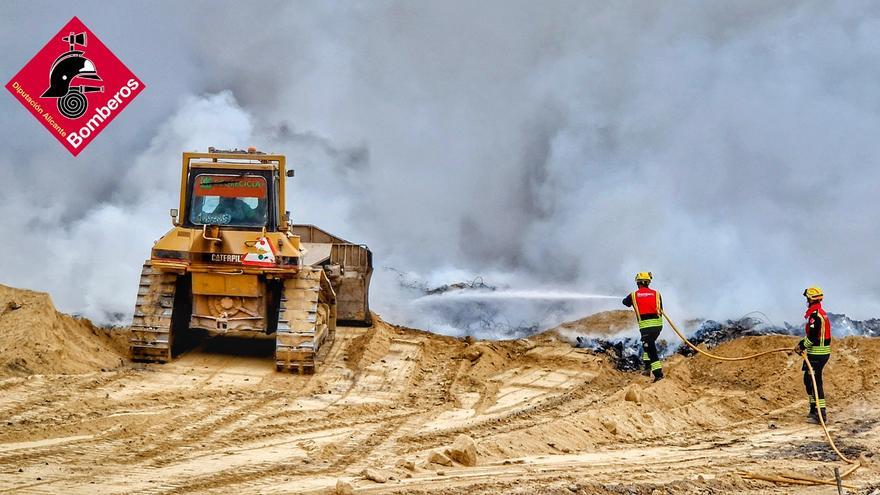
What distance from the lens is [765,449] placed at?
9250 mm

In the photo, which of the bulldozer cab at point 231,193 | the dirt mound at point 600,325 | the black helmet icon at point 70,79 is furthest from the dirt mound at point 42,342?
the dirt mound at point 600,325

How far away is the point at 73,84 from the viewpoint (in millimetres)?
15539

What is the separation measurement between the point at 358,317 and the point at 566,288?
453 cm

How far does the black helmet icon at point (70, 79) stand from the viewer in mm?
15547

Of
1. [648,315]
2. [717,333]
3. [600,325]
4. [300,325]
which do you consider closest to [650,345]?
[648,315]

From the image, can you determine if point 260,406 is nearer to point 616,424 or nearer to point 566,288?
point 616,424

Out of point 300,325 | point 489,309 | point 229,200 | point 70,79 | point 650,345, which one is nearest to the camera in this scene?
point 650,345

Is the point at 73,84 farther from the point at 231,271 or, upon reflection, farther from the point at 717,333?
the point at 717,333

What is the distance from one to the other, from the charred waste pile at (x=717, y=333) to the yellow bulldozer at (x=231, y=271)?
4183 millimetres

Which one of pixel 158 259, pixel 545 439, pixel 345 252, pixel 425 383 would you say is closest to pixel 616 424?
pixel 545 439

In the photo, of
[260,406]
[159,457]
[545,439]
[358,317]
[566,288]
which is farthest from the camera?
[566,288]

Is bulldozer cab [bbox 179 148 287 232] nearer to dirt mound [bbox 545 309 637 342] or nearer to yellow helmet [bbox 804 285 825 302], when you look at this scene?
dirt mound [bbox 545 309 637 342]

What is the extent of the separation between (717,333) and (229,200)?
715 cm

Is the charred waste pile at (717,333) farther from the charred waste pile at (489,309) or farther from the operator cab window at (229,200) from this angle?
the operator cab window at (229,200)
